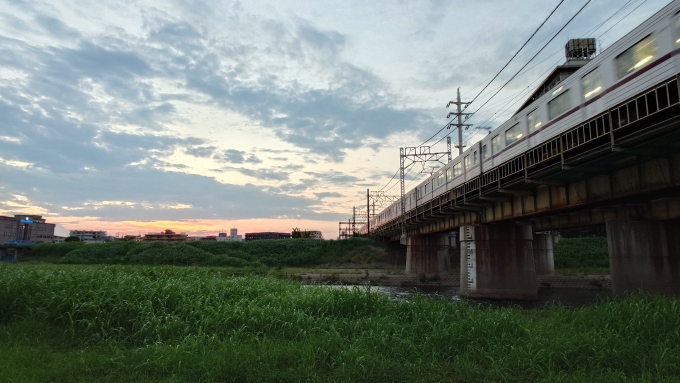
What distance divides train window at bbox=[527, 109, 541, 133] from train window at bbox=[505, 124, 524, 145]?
1.00 meters

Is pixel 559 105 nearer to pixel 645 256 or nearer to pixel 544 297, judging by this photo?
pixel 645 256

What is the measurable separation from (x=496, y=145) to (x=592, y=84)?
382 inches

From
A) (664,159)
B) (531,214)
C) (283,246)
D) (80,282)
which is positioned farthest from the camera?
(283,246)

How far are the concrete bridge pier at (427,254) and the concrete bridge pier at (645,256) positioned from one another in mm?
29817

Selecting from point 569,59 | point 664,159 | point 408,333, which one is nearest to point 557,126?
point 664,159

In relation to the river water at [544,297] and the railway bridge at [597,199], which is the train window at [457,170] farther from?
the river water at [544,297]

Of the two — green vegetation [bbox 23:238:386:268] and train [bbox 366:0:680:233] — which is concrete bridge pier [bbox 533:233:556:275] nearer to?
train [bbox 366:0:680:233]

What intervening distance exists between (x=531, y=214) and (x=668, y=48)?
1232cm

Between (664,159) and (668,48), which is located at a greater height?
(668,48)

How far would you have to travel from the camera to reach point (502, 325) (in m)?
9.63

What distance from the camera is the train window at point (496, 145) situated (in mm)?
26375

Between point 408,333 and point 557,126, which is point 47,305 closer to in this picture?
point 408,333

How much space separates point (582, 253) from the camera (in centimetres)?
5694

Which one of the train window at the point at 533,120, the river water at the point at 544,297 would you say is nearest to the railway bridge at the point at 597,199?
the river water at the point at 544,297
